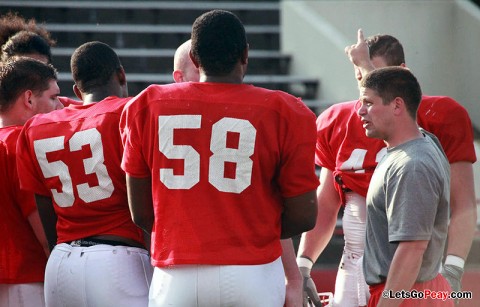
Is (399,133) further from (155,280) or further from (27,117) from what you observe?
(27,117)

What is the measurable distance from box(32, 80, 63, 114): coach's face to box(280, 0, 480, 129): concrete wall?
591 cm

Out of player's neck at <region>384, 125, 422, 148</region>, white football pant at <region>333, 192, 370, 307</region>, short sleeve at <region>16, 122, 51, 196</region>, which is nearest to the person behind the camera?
player's neck at <region>384, 125, 422, 148</region>

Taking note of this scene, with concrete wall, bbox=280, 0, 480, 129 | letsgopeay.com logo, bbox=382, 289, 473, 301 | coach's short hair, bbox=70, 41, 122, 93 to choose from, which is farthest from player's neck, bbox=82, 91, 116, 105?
concrete wall, bbox=280, 0, 480, 129

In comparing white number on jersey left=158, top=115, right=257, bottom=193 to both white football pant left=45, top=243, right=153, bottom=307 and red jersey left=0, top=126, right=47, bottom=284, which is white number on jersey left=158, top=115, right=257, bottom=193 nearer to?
white football pant left=45, top=243, right=153, bottom=307

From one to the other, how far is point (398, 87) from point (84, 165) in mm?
1414

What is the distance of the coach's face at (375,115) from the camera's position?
4.01m

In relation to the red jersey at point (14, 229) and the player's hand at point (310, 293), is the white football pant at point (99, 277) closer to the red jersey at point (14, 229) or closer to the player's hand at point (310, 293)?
the red jersey at point (14, 229)

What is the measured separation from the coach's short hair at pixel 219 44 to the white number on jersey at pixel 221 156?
0.81ft

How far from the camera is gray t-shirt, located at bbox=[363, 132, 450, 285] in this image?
3760mm

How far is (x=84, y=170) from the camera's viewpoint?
13.8 feet

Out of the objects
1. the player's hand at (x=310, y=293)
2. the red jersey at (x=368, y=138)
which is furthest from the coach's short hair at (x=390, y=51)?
the player's hand at (x=310, y=293)

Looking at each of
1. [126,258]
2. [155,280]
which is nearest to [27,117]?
[126,258]

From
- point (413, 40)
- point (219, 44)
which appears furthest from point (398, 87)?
point (413, 40)

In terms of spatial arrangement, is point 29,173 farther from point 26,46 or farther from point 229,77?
point 26,46
